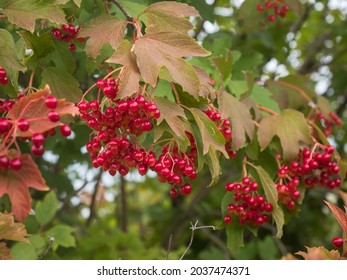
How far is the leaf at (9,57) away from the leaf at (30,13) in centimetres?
6

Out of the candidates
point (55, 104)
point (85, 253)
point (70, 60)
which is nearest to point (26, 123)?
point (55, 104)

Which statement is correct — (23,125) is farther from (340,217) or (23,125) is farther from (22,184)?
(340,217)

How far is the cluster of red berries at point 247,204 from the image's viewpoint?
7.52 feet

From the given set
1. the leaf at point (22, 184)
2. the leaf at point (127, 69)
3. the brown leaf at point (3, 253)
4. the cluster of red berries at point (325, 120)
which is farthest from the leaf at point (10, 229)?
the cluster of red berries at point (325, 120)

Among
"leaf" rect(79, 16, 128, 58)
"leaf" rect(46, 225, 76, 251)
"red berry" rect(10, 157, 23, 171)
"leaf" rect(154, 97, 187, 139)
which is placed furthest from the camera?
"leaf" rect(46, 225, 76, 251)

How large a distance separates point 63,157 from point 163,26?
1873 mm

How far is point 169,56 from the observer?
1.78 metres

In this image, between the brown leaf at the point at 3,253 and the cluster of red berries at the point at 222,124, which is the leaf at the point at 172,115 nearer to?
the cluster of red berries at the point at 222,124

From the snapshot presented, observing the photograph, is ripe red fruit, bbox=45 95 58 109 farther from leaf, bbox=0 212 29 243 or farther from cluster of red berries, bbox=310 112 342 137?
cluster of red berries, bbox=310 112 342 137

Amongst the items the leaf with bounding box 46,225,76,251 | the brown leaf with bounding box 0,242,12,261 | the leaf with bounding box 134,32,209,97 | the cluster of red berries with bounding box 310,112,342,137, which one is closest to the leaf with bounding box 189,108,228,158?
the leaf with bounding box 134,32,209,97

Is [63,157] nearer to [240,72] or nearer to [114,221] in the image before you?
[240,72]

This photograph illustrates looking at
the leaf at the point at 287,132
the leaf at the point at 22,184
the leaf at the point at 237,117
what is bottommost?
the leaf at the point at 287,132

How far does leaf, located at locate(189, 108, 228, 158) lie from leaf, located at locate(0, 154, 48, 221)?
0.64 m

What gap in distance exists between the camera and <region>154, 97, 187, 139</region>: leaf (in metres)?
1.80
